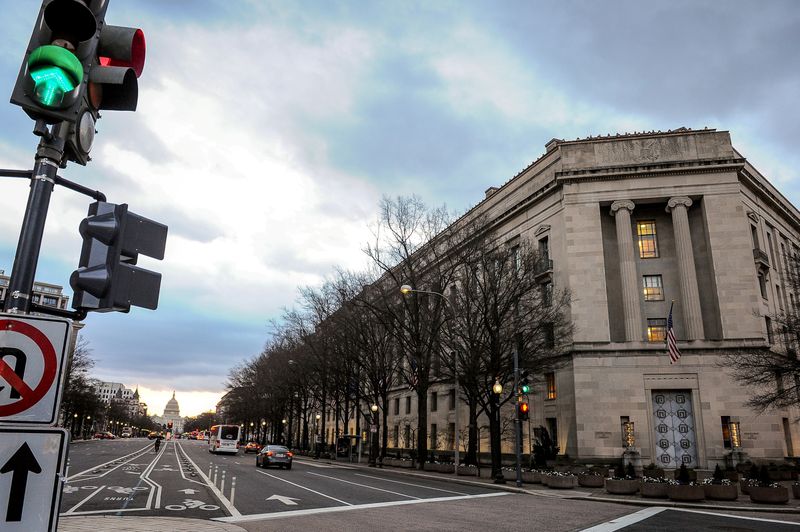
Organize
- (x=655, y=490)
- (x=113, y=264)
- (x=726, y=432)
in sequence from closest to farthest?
(x=113, y=264) → (x=655, y=490) → (x=726, y=432)

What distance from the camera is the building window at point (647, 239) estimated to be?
1580 inches

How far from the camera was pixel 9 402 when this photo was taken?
3.02 m

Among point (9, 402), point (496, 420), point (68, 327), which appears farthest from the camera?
point (496, 420)

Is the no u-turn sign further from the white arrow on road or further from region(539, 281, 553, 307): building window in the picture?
region(539, 281, 553, 307): building window

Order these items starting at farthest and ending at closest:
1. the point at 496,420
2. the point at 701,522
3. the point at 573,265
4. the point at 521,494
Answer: the point at 573,265, the point at 496,420, the point at 521,494, the point at 701,522

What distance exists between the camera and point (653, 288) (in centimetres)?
3928

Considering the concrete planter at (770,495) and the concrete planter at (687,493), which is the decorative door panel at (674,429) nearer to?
the concrete planter at (687,493)

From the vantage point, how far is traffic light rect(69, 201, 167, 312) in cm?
372

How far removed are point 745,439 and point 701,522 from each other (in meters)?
23.7

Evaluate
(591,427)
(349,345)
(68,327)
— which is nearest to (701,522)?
(68,327)

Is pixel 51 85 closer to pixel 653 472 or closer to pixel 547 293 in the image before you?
pixel 653 472

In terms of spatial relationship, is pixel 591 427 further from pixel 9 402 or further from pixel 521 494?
pixel 9 402

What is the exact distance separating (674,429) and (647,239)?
1381 centimetres

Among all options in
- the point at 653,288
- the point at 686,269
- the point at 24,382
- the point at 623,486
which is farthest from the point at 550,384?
the point at 24,382
